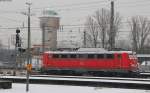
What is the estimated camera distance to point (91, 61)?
51.8m

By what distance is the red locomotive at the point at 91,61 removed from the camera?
49062mm

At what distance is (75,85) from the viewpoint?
108 ft

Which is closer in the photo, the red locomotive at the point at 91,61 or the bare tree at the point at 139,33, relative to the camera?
the red locomotive at the point at 91,61

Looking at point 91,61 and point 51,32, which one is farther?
point 51,32

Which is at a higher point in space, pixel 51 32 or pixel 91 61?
pixel 51 32

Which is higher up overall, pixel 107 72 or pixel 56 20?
pixel 56 20

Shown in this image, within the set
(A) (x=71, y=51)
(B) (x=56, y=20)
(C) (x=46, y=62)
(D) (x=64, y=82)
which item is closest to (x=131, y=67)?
(A) (x=71, y=51)

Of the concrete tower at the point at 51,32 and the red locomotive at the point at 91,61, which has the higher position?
the concrete tower at the point at 51,32

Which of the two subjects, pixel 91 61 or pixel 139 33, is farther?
pixel 139 33

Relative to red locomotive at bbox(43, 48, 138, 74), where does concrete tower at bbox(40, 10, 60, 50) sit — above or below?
above

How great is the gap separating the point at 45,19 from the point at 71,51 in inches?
2062

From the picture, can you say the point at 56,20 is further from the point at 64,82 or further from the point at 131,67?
the point at 64,82

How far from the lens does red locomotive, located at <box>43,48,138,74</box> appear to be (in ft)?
161

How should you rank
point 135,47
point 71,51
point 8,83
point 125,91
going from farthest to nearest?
point 135,47
point 71,51
point 8,83
point 125,91
